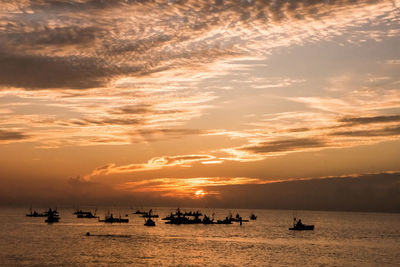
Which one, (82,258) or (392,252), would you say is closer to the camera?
(82,258)

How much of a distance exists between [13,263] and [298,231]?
132460 millimetres

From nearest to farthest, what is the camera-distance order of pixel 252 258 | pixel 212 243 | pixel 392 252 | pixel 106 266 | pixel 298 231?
1. pixel 106 266
2. pixel 252 258
3. pixel 392 252
4. pixel 212 243
5. pixel 298 231

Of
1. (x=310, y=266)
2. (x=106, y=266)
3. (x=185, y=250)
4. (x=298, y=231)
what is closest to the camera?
(x=106, y=266)

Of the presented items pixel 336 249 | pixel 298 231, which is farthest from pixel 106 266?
pixel 298 231

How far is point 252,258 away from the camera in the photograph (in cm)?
9619

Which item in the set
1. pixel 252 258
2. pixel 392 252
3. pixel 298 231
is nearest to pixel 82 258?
pixel 252 258

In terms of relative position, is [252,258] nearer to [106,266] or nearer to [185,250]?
[185,250]

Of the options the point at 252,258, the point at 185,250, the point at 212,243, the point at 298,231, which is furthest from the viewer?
the point at 298,231

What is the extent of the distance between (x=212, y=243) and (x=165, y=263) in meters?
41.8

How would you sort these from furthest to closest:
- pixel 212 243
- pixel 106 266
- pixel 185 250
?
pixel 212 243 < pixel 185 250 < pixel 106 266

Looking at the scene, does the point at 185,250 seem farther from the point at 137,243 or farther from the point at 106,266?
the point at 106,266

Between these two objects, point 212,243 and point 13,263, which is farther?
point 212,243

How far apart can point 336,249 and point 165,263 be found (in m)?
52.7

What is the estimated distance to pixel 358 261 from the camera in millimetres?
96688
